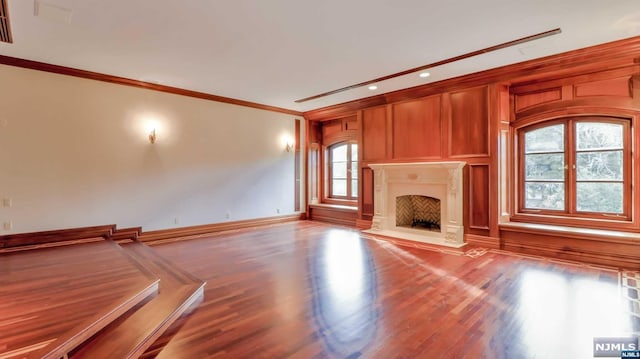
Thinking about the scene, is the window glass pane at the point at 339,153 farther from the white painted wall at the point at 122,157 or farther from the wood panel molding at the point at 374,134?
the white painted wall at the point at 122,157

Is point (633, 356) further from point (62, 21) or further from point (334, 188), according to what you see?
point (334, 188)

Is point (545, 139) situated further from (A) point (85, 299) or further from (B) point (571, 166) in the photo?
(A) point (85, 299)

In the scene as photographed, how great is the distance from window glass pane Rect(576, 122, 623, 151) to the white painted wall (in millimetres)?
5925

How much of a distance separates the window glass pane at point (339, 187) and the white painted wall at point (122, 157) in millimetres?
1773

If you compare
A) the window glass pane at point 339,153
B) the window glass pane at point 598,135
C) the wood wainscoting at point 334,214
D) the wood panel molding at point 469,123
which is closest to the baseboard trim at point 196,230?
the wood wainscoting at point 334,214

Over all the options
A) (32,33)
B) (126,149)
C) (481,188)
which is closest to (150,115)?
(126,149)

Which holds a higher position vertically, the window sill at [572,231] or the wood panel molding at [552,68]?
the wood panel molding at [552,68]

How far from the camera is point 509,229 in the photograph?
16.1 feet

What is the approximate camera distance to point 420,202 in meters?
6.41

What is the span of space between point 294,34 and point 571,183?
15.5 ft

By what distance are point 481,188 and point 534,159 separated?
98 centimetres

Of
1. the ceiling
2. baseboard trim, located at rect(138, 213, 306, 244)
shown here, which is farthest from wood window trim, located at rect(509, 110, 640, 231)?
baseboard trim, located at rect(138, 213, 306, 244)

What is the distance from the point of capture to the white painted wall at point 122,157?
A: 15.1 ft

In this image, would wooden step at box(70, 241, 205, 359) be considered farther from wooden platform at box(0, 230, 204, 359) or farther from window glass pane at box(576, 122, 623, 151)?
window glass pane at box(576, 122, 623, 151)
